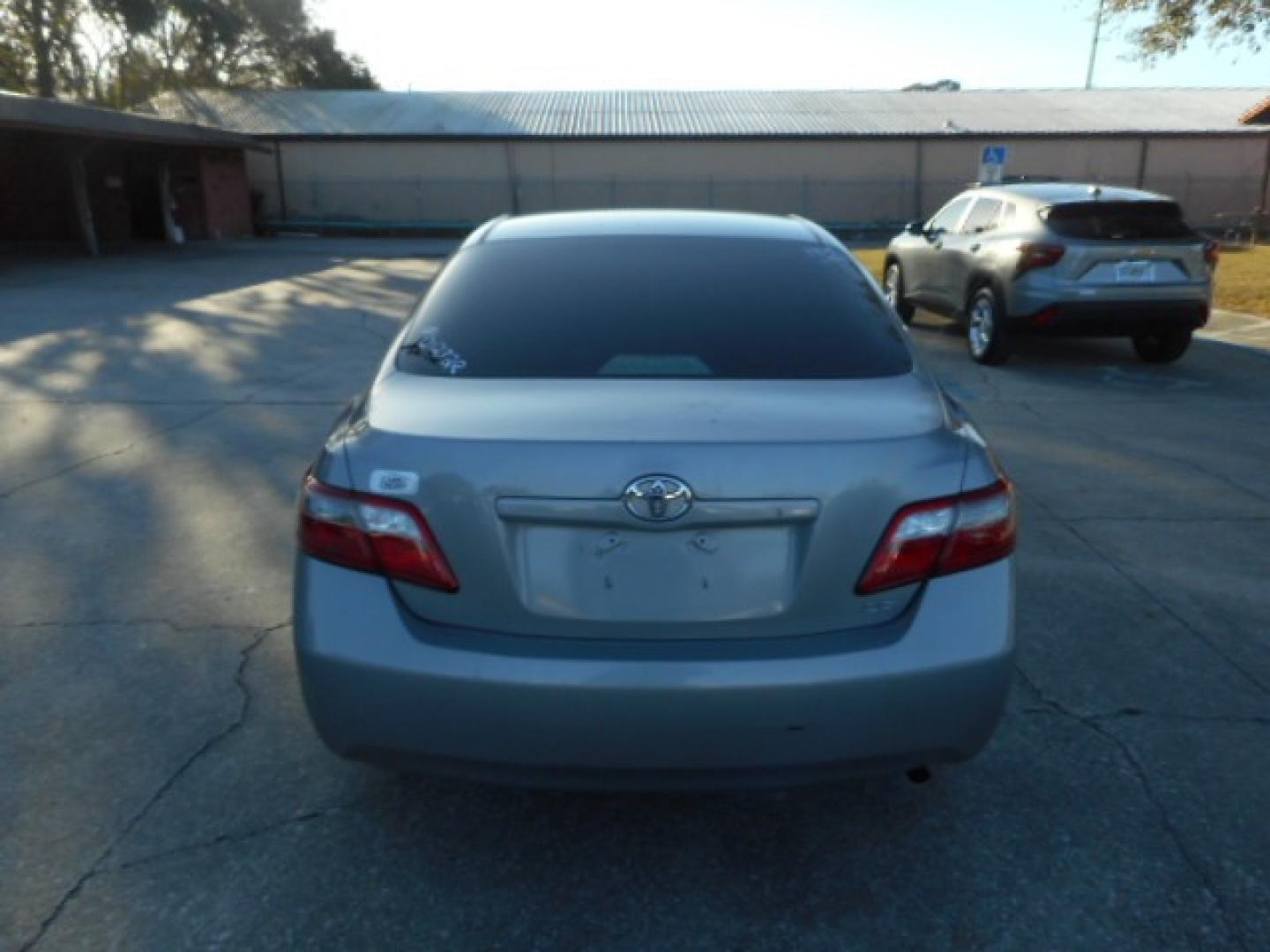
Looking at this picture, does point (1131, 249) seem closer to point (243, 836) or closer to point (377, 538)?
point (377, 538)

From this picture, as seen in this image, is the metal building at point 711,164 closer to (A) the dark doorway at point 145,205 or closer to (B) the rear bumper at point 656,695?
(A) the dark doorway at point 145,205

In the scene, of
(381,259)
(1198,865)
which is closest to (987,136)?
(381,259)

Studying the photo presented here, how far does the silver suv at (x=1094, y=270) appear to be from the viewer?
902cm

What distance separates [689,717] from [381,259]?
23.3 m

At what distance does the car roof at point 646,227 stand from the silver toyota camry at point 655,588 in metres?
1.22

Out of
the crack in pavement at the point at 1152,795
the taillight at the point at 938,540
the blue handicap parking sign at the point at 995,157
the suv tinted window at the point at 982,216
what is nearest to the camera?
the taillight at the point at 938,540

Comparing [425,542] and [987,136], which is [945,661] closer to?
[425,542]

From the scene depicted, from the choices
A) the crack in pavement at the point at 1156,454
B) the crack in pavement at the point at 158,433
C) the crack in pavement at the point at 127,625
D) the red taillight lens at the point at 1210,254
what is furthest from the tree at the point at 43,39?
the crack in pavement at the point at 127,625

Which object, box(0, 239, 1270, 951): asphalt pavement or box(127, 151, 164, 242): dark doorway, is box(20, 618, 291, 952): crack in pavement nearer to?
box(0, 239, 1270, 951): asphalt pavement

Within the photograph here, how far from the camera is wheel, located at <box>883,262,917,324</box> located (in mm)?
12289

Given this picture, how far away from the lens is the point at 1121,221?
916 cm

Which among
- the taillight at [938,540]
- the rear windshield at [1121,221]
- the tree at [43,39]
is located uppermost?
the tree at [43,39]

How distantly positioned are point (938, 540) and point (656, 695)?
724mm

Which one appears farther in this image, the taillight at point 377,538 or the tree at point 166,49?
the tree at point 166,49
